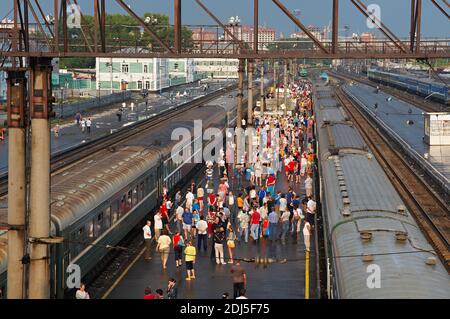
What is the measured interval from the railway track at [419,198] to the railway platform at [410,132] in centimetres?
72

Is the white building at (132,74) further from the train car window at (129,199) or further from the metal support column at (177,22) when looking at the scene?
the metal support column at (177,22)

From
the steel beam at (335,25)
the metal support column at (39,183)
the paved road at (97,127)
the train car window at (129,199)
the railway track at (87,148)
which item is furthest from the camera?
the paved road at (97,127)

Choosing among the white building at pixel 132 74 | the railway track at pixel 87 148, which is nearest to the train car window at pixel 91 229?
the railway track at pixel 87 148

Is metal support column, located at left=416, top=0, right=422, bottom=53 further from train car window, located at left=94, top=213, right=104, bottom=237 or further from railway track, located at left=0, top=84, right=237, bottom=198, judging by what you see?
railway track, located at left=0, top=84, right=237, bottom=198

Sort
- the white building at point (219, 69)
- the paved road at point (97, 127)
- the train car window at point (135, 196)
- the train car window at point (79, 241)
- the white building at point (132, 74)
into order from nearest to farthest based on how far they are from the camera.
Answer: the train car window at point (79, 241)
the train car window at point (135, 196)
the paved road at point (97, 127)
the white building at point (132, 74)
the white building at point (219, 69)

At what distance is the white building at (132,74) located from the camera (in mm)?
94938

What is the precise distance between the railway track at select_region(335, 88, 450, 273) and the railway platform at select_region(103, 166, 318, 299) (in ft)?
10.5

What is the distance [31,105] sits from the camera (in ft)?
47.5

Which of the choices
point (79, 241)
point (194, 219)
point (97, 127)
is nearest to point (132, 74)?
point (97, 127)

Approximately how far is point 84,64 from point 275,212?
11553 cm

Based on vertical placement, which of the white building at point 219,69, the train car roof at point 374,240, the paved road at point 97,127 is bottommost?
the paved road at point 97,127

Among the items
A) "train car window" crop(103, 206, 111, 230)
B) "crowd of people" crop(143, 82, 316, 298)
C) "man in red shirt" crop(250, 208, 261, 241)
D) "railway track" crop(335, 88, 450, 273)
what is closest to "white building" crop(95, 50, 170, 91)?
"railway track" crop(335, 88, 450, 273)
